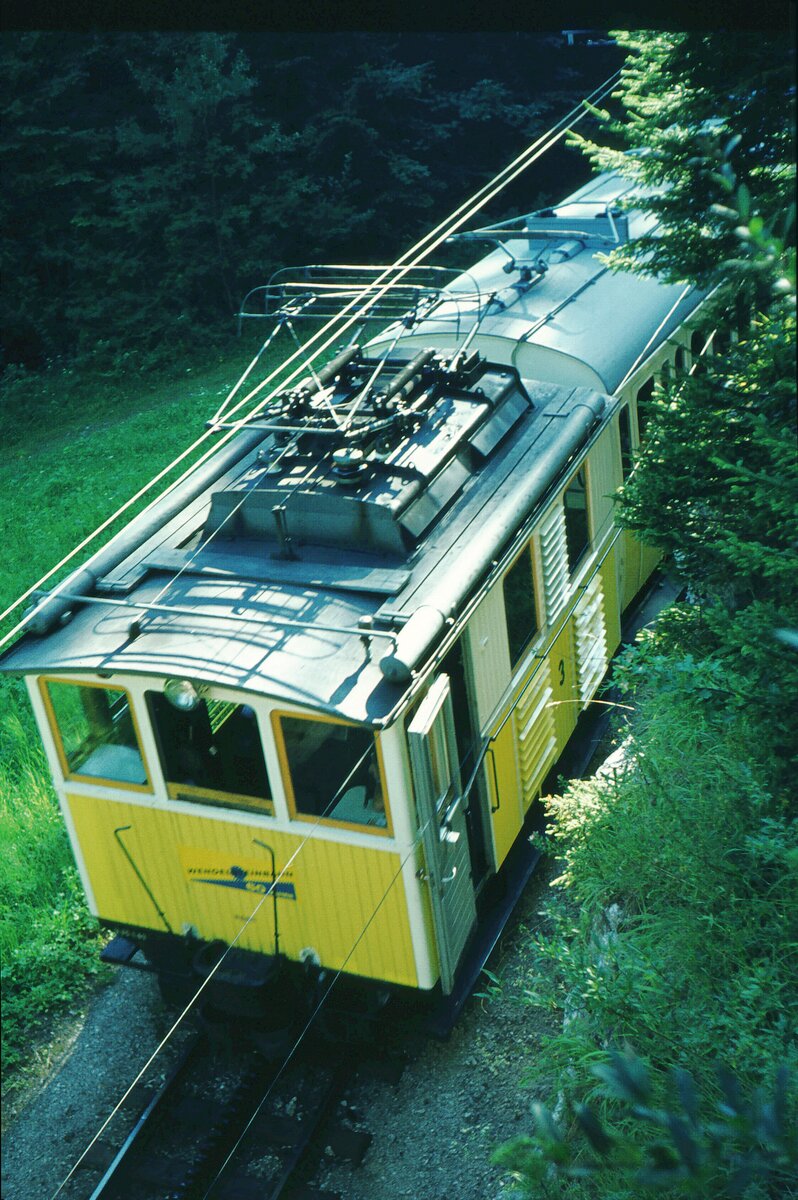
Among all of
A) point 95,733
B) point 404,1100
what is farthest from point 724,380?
point 404,1100

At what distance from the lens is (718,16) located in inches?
78.8

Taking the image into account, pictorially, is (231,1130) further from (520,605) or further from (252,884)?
(520,605)

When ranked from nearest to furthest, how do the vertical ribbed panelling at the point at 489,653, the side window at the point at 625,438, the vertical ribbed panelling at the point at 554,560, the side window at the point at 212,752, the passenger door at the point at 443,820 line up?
1. the passenger door at the point at 443,820
2. the side window at the point at 212,752
3. the vertical ribbed panelling at the point at 489,653
4. the vertical ribbed panelling at the point at 554,560
5. the side window at the point at 625,438

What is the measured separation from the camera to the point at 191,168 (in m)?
20.1

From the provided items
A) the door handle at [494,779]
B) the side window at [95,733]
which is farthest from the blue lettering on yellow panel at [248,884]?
the door handle at [494,779]

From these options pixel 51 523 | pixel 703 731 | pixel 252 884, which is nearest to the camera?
pixel 252 884

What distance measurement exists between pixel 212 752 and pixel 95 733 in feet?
2.59

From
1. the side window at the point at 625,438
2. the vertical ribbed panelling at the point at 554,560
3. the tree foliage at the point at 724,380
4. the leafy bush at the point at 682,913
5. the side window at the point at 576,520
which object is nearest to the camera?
the leafy bush at the point at 682,913

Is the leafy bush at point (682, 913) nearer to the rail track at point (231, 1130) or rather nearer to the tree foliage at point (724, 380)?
the tree foliage at point (724, 380)

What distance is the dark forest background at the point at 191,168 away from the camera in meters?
19.3

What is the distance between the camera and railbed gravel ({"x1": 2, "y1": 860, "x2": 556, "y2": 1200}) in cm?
591

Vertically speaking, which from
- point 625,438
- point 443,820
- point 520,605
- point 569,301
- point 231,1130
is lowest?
point 231,1130

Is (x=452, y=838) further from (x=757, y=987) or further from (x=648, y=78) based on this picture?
(x=648, y=78)

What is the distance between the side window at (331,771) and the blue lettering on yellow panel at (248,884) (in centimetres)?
50
